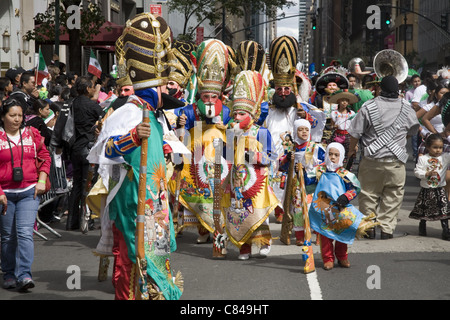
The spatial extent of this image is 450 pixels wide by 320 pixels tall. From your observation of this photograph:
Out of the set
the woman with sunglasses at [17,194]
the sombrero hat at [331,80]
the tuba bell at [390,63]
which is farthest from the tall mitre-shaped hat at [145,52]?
the sombrero hat at [331,80]

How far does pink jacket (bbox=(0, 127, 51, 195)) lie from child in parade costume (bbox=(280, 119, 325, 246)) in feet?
10.7

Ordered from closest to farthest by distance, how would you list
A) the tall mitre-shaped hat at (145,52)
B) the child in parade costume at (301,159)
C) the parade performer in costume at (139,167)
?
the parade performer in costume at (139,167) → the tall mitre-shaped hat at (145,52) → the child in parade costume at (301,159)

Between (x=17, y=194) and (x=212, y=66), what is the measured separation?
11.2ft

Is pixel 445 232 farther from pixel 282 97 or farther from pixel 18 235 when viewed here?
pixel 18 235

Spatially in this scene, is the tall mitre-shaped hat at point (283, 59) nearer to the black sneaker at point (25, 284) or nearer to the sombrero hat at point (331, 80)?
the sombrero hat at point (331, 80)

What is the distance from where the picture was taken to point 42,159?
7.94m

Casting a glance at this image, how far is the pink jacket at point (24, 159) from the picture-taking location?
7.61 metres

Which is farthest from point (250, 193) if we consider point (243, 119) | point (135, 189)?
point (135, 189)

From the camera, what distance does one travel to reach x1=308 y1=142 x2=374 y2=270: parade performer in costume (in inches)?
333

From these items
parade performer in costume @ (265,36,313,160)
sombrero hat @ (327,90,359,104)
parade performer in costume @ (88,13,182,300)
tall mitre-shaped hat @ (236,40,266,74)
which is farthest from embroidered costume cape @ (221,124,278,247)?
sombrero hat @ (327,90,359,104)

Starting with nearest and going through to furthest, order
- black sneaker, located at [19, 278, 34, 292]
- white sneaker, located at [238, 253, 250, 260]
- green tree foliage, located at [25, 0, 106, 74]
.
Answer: black sneaker, located at [19, 278, 34, 292] < white sneaker, located at [238, 253, 250, 260] < green tree foliage, located at [25, 0, 106, 74]

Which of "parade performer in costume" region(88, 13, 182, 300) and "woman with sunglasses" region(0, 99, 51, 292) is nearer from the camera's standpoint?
"parade performer in costume" region(88, 13, 182, 300)

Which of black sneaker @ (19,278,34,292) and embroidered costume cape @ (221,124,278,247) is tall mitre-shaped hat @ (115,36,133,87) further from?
embroidered costume cape @ (221,124,278,247)

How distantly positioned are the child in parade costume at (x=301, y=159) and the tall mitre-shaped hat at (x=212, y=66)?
3.70 ft
